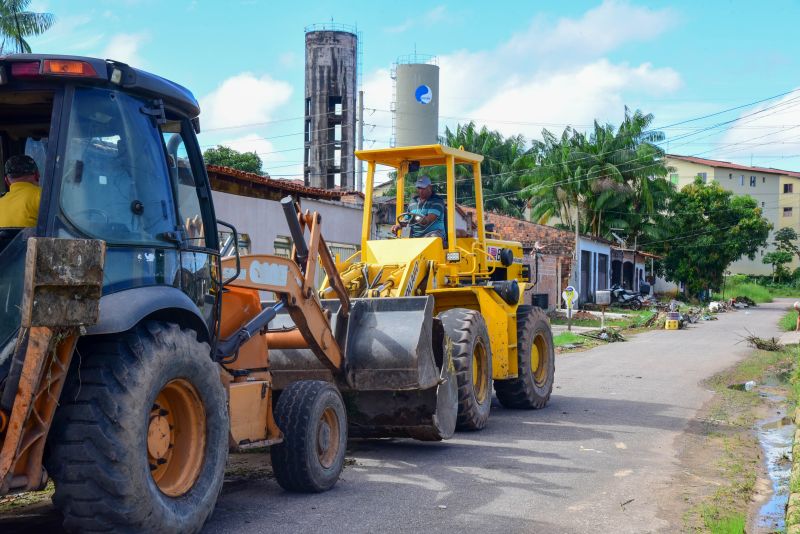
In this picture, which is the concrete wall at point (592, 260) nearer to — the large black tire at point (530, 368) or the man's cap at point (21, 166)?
the large black tire at point (530, 368)

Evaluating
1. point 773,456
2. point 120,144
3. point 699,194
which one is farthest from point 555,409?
point 699,194

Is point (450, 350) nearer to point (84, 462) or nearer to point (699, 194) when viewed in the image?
point (84, 462)

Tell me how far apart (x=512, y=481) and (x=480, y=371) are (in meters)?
2.95

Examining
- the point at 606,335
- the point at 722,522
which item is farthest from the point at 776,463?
the point at 606,335

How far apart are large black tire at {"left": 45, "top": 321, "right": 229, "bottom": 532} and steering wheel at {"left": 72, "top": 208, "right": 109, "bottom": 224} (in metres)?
0.63

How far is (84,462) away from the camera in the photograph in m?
4.60

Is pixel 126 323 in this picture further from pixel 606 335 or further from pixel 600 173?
pixel 600 173

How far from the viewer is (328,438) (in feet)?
24.0

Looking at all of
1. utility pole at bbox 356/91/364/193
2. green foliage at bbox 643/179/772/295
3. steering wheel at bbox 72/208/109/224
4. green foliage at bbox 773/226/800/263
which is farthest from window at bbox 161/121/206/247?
green foliage at bbox 773/226/800/263

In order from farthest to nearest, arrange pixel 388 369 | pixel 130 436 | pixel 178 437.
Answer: pixel 388 369 → pixel 178 437 → pixel 130 436

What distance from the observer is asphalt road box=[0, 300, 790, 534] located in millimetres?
6285

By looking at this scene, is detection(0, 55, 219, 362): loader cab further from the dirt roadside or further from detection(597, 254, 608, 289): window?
detection(597, 254, 608, 289): window

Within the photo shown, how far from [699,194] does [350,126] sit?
24295 millimetres

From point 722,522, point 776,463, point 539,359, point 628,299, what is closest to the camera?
point 722,522
